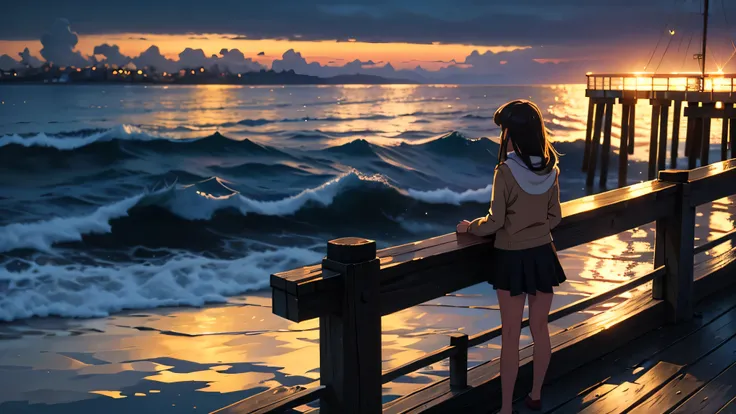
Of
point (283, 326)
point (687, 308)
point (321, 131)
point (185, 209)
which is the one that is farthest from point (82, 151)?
point (687, 308)

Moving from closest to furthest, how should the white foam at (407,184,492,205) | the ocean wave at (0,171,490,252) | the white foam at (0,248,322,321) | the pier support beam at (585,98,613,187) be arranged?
the white foam at (0,248,322,321) < the ocean wave at (0,171,490,252) < the white foam at (407,184,492,205) < the pier support beam at (585,98,613,187)

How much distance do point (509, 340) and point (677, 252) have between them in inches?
74.6

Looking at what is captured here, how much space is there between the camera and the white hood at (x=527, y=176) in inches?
113

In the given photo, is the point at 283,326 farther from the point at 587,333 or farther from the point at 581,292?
the point at 587,333

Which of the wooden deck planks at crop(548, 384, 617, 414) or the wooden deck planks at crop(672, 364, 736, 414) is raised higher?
the wooden deck planks at crop(548, 384, 617, 414)

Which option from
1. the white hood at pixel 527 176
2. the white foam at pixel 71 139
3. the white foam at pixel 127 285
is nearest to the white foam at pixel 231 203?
the white foam at pixel 127 285

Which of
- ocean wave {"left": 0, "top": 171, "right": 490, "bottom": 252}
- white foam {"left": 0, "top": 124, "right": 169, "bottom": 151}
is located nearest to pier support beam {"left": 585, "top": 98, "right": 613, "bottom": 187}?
ocean wave {"left": 0, "top": 171, "right": 490, "bottom": 252}

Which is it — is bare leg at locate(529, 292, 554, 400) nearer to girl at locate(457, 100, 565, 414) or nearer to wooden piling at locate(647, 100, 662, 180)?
girl at locate(457, 100, 565, 414)

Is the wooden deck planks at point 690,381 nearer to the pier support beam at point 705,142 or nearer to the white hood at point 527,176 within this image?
the white hood at point 527,176

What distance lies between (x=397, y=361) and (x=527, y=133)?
16.3 feet

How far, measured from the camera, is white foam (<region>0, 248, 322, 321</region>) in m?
11.3

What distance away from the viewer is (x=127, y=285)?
13.0 meters

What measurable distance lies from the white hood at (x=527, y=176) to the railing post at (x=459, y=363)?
0.67m

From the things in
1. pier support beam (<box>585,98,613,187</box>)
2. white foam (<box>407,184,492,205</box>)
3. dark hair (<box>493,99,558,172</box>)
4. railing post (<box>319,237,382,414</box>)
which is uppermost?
dark hair (<box>493,99,558,172</box>)
